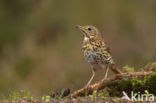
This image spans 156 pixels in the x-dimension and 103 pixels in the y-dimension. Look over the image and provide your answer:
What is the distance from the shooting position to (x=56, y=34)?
1002 centimetres

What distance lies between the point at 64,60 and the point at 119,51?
5.05 ft

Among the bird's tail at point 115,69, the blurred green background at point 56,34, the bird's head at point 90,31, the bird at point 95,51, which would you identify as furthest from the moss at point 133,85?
the blurred green background at point 56,34

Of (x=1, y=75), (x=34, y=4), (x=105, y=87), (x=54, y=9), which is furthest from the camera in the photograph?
(x=34, y=4)

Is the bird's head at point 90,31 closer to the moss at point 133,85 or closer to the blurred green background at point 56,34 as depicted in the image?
the moss at point 133,85

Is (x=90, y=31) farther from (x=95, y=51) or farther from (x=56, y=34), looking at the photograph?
(x=56, y=34)

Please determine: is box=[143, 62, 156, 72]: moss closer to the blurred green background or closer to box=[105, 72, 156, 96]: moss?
box=[105, 72, 156, 96]: moss

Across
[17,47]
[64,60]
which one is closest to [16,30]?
[17,47]

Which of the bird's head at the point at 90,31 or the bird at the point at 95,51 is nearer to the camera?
the bird at the point at 95,51

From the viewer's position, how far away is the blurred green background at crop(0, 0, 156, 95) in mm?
9258

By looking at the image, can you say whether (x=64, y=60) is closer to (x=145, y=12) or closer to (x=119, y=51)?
(x=119, y=51)

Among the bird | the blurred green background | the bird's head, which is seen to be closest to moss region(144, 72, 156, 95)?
the bird

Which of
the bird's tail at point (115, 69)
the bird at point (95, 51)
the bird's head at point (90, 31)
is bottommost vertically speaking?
the bird's tail at point (115, 69)

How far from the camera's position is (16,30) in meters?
9.87

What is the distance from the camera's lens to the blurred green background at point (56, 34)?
926 centimetres
